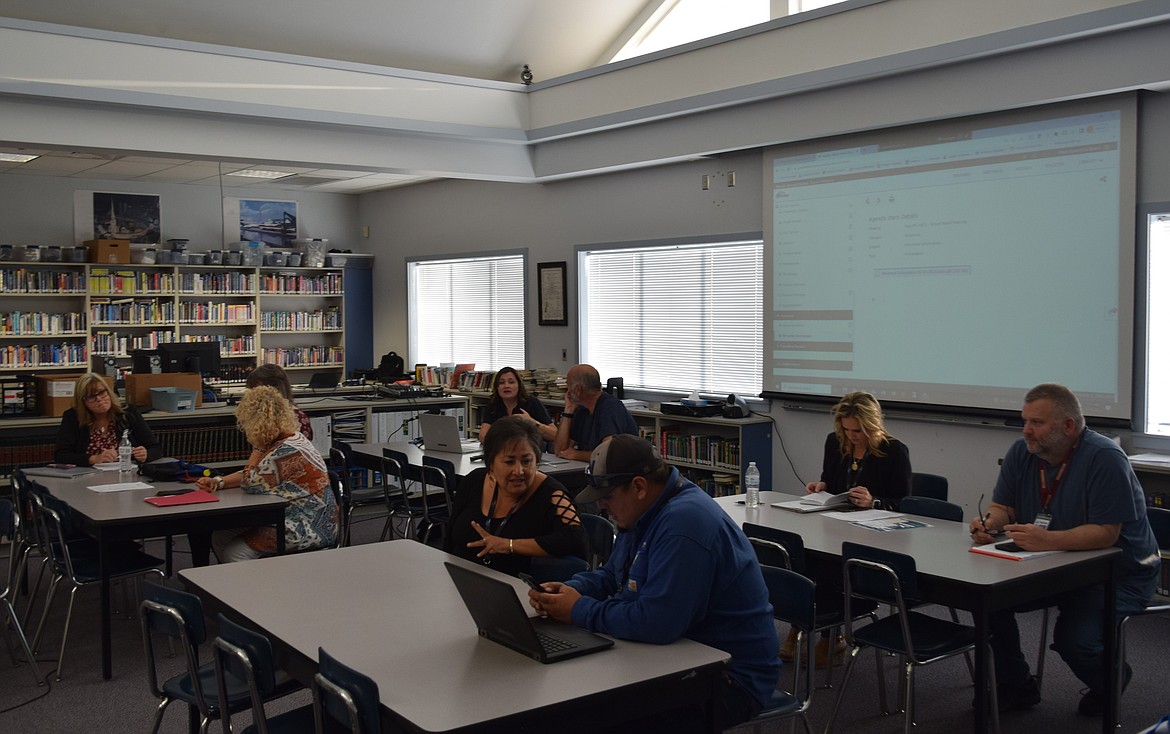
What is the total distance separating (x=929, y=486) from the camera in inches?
219

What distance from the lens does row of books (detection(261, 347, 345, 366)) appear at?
40.9 ft

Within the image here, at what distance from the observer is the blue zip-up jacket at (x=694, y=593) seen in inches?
111

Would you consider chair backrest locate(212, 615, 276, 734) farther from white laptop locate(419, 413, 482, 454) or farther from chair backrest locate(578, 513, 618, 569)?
white laptop locate(419, 413, 482, 454)

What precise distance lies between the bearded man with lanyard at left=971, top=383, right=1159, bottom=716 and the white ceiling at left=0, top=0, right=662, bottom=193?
6.25 m

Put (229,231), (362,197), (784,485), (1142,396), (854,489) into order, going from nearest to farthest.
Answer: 1. (854,489)
2. (1142,396)
3. (784,485)
4. (229,231)
5. (362,197)

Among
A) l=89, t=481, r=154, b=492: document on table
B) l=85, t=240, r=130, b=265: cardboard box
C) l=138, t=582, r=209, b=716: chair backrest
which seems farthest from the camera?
l=85, t=240, r=130, b=265: cardboard box

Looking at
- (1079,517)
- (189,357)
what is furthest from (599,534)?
(189,357)

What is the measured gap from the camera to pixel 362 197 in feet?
43.8

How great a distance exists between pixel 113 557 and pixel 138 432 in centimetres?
156

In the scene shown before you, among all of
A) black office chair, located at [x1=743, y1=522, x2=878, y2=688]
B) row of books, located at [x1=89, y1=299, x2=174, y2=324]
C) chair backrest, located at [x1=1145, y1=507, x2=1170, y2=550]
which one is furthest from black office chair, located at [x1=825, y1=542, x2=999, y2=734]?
row of books, located at [x1=89, y1=299, x2=174, y2=324]

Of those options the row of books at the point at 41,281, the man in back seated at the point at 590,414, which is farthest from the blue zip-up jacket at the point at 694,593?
the row of books at the point at 41,281

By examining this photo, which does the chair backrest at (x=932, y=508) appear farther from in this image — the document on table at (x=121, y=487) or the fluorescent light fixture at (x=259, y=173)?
the fluorescent light fixture at (x=259, y=173)

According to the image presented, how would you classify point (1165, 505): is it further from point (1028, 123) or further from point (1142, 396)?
point (1028, 123)

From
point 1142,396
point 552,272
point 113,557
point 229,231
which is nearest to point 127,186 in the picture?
point 229,231
